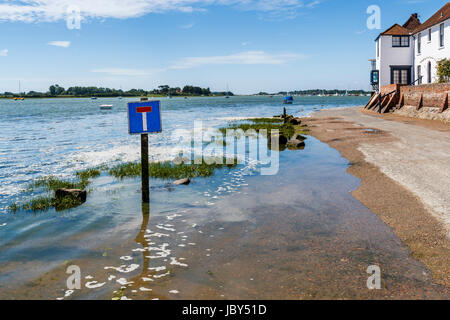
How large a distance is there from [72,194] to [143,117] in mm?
3235

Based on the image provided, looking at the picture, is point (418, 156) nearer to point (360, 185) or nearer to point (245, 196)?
point (360, 185)

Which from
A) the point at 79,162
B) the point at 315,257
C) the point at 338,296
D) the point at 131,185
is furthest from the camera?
the point at 79,162

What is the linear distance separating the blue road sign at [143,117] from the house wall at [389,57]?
4570 centimetres

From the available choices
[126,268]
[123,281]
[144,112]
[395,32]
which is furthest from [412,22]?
[123,281]

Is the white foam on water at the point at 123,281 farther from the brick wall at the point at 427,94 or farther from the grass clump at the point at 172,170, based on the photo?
the brick wall at the point at 427,94

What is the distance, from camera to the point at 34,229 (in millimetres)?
7723

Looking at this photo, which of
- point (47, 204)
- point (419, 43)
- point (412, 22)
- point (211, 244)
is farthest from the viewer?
point (412, 22)

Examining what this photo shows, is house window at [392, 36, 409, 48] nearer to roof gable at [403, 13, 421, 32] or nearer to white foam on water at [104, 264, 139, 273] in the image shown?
roof gable at [403, 13, 421, 32]

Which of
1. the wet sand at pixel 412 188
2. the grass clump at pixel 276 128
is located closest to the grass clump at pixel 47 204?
the wet sand at pixel 412 188

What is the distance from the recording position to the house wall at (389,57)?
46031 mm

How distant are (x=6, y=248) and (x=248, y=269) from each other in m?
4.79

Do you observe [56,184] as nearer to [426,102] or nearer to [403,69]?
[426,102]

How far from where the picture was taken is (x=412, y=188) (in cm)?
977
